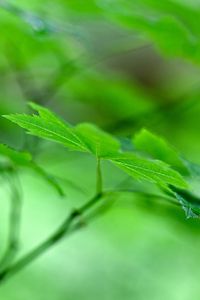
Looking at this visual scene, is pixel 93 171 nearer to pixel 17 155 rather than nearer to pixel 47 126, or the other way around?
pixel 17 155

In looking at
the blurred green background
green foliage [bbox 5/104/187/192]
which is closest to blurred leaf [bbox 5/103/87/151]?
green foliage [bbox 5/104/187/192]

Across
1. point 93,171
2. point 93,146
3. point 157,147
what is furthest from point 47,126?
point 93,171

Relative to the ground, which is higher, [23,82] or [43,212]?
[23,82]

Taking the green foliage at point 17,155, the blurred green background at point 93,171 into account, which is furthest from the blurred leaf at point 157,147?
the blurred green background at point 93,171

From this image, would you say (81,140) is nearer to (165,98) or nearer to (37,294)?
(165,98)

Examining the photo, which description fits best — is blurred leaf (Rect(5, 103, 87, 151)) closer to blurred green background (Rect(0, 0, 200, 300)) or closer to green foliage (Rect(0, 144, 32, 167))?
green foliage (Rect(0, 144, 32, 167))

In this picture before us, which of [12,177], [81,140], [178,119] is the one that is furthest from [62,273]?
[81,140]

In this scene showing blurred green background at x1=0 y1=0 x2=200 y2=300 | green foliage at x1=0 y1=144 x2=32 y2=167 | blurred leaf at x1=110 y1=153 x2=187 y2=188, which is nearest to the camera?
blurred leaf at x1=110 y1=153 x2=187 y2=188

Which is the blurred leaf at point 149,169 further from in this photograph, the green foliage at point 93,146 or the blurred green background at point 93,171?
the blurred green background at point 93,171
